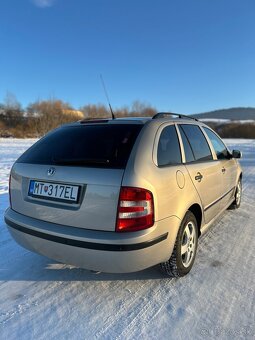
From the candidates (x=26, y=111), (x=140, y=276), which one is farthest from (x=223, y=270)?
(x=26, y=111)

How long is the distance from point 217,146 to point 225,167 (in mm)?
331

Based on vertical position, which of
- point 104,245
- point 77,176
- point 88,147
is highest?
point 88,147

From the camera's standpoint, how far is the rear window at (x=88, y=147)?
2.70m

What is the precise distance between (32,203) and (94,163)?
73 centimetres

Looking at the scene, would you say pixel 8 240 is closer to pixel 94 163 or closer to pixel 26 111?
pixel 94 163

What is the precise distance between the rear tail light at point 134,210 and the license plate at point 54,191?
42 centimetres

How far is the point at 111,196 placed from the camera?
98.7 inches

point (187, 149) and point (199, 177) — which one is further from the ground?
point (187, 149)

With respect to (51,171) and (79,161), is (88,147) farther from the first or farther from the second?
(51,171)

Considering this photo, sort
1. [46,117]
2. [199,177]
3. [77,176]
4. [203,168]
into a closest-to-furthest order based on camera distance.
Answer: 1. [77,176]
2. [199,177]
3. [203,168]
4. [46,117]

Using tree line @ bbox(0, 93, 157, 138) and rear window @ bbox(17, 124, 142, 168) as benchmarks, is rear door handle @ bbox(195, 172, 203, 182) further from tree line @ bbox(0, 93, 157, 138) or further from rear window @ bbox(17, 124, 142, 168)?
tree line @ bbox(0, 93, 157, 138)

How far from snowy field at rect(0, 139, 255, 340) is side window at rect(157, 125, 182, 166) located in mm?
1195

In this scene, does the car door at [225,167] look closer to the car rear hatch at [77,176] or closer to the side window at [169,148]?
the side window at [169,148]

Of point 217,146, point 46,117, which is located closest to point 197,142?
point 217,146
